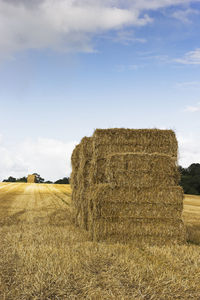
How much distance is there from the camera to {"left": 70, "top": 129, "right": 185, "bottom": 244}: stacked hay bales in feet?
25.5

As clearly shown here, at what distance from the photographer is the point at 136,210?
25.9 ft

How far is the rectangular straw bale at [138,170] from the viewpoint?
26.1ft

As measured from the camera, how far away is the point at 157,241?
7.86m

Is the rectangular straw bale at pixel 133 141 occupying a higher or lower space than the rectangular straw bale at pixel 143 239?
higher

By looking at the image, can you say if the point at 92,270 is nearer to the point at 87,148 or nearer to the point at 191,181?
the point at 87,148

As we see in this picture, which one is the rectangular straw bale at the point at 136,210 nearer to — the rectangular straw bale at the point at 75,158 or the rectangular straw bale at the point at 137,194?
the rectangular straw bale at the point at 137,194

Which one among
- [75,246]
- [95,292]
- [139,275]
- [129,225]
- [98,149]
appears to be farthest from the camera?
[98,149]

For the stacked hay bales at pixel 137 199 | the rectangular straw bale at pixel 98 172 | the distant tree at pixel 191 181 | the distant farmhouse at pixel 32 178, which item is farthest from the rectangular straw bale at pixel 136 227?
the distant farmhouse at pixel 32 178

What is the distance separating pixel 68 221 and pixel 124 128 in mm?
4502

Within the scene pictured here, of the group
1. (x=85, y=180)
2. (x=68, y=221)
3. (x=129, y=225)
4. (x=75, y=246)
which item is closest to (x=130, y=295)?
(x=75, y=246)

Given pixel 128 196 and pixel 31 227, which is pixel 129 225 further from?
pixel 31 227

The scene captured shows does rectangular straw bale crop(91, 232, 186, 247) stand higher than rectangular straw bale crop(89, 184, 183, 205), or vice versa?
rectangular straw bale crop(89, 184, 183, 205)

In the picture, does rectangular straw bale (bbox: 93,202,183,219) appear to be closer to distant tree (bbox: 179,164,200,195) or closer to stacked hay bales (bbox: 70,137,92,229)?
stacked hay bales (bbox: 70,137,92,229)

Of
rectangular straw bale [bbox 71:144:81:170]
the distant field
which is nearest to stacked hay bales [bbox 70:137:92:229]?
rectangular straw bale [bbox 71:144:81:170]
